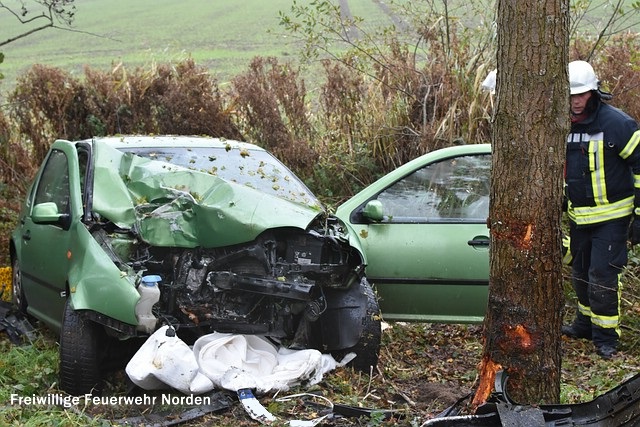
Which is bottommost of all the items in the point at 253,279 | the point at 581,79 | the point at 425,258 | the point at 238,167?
the point at 425,258

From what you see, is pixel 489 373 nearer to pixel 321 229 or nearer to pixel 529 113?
pixel 529 113

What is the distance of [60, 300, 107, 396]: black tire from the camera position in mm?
4953

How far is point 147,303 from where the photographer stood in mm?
4852

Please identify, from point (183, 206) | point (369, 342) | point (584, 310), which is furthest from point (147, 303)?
point (584, 310)

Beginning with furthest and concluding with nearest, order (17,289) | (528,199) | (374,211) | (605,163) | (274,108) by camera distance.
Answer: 1. (274,108)
2. (17,289)
3. (605,163)
4. (374,211)
5. (528,199)

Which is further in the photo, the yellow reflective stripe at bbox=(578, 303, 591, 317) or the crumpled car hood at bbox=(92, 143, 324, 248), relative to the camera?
the yellow reflective stripe at bbox=(578, 303, 591, 317)

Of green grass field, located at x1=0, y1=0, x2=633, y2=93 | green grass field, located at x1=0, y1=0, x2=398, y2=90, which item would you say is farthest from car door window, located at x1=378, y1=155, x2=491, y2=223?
green grass field, located at x1=0, y1=0, x2=633, y2=93

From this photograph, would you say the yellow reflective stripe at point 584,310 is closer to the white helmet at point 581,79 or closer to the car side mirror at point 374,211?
the white helmet at point 581,79

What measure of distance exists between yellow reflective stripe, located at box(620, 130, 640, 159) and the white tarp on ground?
249 cm

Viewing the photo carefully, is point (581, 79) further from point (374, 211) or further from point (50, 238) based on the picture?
point (50, 238)

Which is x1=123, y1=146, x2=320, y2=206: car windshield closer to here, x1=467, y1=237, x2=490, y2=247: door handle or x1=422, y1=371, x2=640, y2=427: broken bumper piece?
x1=467, y1=237, x2=490, y2=247: door handle

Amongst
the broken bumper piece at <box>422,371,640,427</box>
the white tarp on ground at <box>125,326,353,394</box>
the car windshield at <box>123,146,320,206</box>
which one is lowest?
the white tarp on ground at <box>125,326,353,394</box>

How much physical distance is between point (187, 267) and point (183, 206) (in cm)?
41

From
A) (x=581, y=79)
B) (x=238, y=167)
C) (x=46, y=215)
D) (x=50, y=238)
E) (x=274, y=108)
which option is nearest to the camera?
(x=46, y=215)
